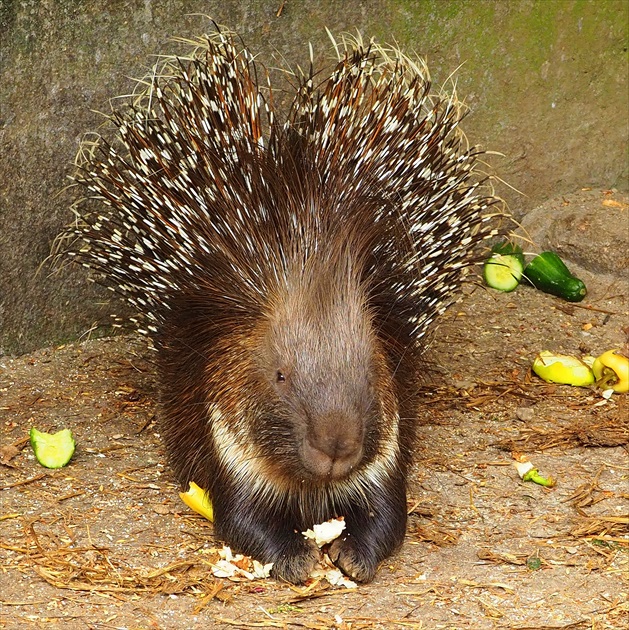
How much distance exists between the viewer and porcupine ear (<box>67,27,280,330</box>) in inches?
128

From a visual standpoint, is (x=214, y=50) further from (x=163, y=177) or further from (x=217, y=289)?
(x=217, y=289)

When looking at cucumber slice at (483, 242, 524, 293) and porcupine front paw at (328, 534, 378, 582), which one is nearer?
porcupine front paw at (328, 534, 378, 582)

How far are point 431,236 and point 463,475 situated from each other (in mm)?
872

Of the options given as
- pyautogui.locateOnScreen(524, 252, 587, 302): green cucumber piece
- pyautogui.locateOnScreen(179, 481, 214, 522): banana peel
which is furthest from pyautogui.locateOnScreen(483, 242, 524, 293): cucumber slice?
pyautogui.locateOnScreen(179, 481, 214, 522): banana peel

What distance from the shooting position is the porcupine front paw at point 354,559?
3098 mm

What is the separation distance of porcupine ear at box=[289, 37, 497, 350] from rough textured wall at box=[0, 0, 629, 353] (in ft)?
2.87

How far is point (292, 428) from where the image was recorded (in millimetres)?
2906

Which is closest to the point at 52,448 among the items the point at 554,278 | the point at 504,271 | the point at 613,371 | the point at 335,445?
the point at 335,445

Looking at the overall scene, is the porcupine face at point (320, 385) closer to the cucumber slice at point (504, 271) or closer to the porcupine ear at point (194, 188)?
the porcupine ear at point (194, 188)

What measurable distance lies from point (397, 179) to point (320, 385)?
91cm

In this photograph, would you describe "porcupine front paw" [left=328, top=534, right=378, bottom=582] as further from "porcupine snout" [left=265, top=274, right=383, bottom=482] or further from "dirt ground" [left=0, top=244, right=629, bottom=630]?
"porcupine snout" [left=265, top=274, right=383, bottom=482]

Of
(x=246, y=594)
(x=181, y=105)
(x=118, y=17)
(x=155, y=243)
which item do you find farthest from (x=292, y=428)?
(x=118, y=17)

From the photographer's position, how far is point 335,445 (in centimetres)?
276

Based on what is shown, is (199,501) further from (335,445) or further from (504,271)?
(504,271)
